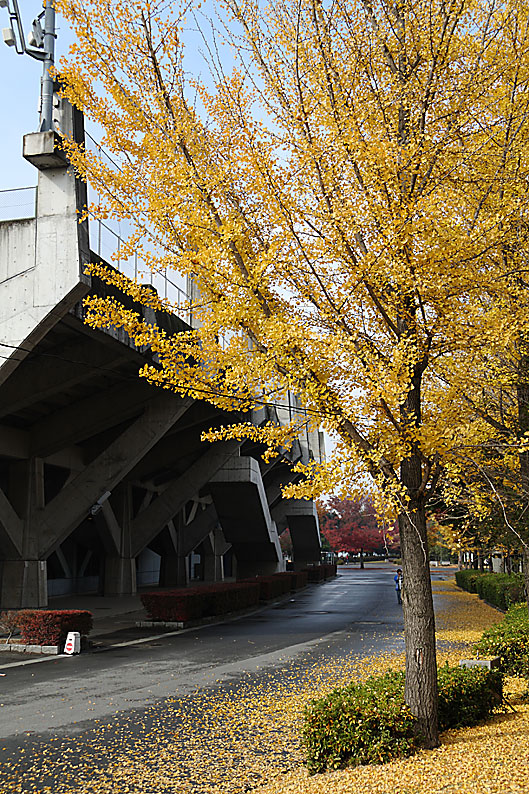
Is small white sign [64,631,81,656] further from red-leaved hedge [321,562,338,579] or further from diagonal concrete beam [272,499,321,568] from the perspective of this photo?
red-leaved hedge [321,562,338,579]

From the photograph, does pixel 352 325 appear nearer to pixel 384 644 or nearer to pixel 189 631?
pixel 384 644

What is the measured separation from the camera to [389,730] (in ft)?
20.7

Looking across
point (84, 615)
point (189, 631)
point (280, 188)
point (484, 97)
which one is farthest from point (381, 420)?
point (189, 631)

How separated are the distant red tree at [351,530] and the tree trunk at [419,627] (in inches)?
2295

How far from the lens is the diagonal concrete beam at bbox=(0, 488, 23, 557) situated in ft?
66.5

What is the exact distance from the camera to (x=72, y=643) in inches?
583

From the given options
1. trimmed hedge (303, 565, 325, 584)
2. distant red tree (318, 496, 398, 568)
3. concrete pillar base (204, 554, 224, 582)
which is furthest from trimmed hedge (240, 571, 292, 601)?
distant red tree (318, 496, 398, 568)

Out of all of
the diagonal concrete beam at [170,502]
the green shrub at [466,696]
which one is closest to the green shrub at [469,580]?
the diagonal concrete beam at [170,502]

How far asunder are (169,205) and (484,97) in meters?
3.53

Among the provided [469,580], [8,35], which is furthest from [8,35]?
[469,580]

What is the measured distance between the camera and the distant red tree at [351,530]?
240 ft

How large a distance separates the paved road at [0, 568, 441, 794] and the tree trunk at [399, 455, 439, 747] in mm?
3501

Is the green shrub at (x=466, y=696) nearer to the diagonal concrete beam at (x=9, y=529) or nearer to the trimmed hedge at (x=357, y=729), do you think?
the trimmed hedge at (x=357, y=729)

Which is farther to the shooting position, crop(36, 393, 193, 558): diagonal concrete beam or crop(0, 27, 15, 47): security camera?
crop(36, 393, 193, 558): diagonal concrete beam
